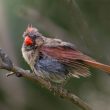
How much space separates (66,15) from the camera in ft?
20.1

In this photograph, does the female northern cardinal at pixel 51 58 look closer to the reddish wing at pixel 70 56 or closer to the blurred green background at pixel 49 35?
the reddish wing at pixel 70 56

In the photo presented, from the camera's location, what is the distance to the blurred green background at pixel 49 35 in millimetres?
5551

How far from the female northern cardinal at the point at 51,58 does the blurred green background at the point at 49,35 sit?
0.67 metres

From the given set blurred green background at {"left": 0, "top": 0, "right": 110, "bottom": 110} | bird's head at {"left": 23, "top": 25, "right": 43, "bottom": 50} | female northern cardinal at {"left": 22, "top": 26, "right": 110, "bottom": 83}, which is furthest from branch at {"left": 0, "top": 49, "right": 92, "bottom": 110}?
blurred green background at {"left": 0, "top": 0, "right": 110, "bottom": 110}

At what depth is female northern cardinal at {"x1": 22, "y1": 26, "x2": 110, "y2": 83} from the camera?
422 cm

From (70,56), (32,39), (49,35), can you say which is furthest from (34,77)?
(49,35)

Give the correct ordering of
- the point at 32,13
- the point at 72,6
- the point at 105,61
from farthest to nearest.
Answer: the point at 32,13
the point at 105,61
the point at 72,6

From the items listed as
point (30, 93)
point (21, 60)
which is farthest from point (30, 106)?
point (21, 60)

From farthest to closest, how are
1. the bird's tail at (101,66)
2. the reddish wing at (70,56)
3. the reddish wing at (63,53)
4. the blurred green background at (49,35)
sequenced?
the blurred green background at (49,35) → the reddish wing at (63,53) → the reddish wing at (70,56) → the bird's tail at (101,66)

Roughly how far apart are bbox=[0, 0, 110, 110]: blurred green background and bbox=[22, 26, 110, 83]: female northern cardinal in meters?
0.67

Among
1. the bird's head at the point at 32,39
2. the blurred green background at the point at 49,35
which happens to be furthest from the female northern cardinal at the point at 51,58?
the blurred green background at the point at 49,35

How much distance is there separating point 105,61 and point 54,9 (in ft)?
6.04

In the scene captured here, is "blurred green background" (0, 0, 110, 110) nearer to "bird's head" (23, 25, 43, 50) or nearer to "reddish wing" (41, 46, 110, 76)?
"bird's head" (23, 25, 43, 50)

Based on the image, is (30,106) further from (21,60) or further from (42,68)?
(42,68)
